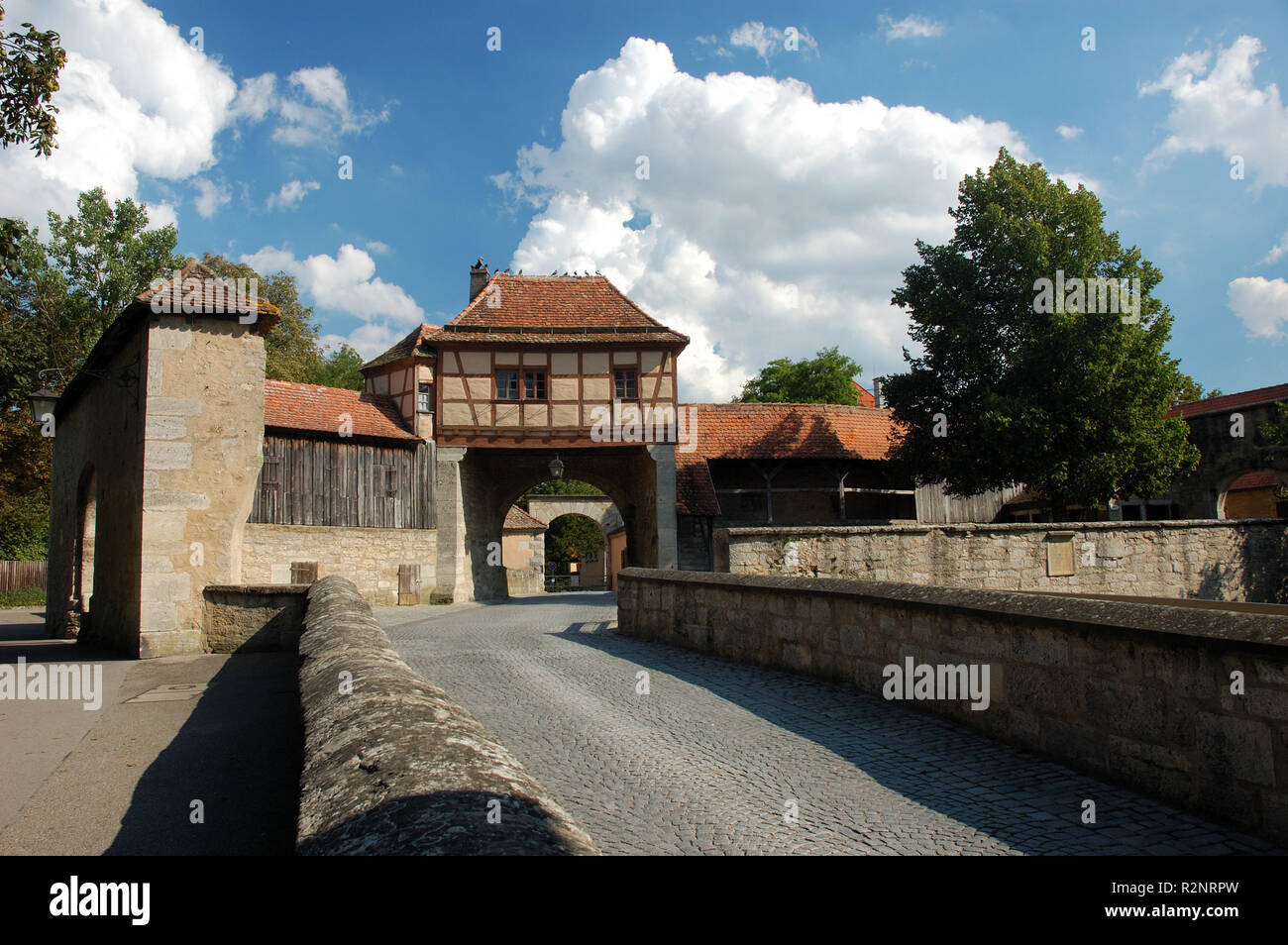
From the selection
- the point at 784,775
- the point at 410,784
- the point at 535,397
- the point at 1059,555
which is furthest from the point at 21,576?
the point at 410,784

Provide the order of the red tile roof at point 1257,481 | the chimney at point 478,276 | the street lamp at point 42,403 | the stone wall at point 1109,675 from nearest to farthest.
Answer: the stone wall at point 1109,675
the street lamp at point 42,403
the chimney at point 478,276
the red tile roof at point 1257,481

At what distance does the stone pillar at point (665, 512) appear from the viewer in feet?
74.2

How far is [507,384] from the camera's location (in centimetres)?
2227

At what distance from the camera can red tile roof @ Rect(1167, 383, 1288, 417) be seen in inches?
1006

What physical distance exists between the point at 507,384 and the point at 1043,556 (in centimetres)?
1364

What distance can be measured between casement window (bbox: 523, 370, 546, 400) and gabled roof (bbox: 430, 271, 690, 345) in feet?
2.91

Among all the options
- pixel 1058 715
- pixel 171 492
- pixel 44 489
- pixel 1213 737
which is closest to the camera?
pixel 1213 737

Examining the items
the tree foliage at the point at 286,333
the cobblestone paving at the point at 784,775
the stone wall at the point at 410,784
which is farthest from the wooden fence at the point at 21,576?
the stone wall at the point at 410,784

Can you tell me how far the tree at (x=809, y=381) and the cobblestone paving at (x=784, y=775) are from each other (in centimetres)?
3532

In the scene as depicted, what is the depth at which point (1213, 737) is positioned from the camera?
3625 millimetres

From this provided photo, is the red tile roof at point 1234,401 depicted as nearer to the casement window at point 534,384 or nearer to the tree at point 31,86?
the casement window at point 534,384

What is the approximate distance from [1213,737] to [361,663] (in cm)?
402
